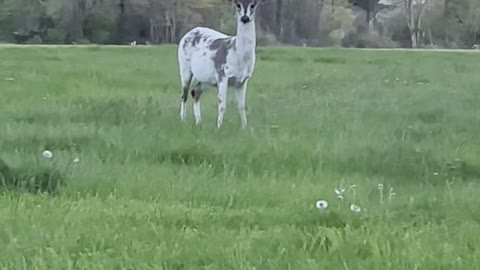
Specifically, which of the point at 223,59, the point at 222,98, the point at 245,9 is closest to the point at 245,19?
the point at 245,9

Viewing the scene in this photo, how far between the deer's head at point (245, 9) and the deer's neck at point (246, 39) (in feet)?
0.32

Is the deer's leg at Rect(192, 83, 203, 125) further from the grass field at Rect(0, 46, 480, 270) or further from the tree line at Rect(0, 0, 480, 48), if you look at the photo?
the tree line at Rect(0, 0, 480, 48)

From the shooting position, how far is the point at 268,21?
65000 mm

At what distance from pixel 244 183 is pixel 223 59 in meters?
4.79

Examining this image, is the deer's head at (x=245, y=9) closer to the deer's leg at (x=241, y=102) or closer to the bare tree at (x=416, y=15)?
the deer's leg at (x=241, y=102)

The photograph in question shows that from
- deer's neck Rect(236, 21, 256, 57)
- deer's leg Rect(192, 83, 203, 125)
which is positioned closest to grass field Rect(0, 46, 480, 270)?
deer's leg Rect(192, 83, 203, 125)

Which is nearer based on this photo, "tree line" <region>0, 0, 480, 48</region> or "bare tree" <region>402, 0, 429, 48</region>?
"tree line" <region>0, 0, 480, 48</region>

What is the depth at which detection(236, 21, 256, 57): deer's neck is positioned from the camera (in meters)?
11.6

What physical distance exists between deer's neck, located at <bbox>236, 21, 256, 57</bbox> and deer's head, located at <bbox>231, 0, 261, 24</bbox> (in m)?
0.10

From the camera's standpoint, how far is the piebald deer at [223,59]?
11.6 metres

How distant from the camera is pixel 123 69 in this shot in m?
23.9

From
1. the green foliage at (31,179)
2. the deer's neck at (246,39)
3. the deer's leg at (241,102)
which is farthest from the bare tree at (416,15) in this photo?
the green foliage at (31,179)

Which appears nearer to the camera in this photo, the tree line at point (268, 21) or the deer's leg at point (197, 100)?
the deer's leg at point (197, 100)

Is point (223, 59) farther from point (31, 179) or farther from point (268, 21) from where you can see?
point (268, 21)
